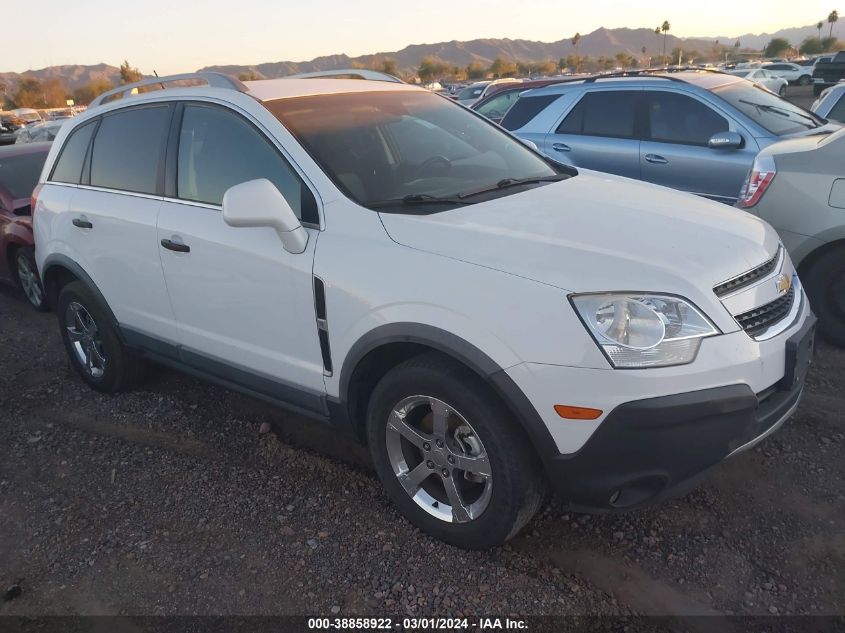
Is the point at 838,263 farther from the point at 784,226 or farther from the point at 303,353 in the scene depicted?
the point at 303,353

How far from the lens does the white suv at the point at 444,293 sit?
2.25 m

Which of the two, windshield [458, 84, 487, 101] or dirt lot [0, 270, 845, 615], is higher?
windshield [458, 84, 487, 101]

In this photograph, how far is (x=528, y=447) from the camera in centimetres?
243

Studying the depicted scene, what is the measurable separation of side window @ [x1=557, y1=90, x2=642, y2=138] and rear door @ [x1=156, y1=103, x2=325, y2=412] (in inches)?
176

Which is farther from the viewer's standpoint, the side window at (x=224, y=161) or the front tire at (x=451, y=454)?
the side window at (x=224, y=161)

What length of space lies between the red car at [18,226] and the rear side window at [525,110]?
4.98m

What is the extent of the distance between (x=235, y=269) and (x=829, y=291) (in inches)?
147

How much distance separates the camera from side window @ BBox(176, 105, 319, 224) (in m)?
2.99

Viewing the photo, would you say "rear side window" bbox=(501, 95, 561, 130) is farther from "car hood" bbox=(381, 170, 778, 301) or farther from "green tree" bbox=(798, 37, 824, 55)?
"green tree" bbox=(798, 37, 824, 55)

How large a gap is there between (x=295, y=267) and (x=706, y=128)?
4.73m

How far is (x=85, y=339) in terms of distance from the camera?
4516 mm

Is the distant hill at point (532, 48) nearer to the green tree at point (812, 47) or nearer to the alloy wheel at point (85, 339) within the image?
the green tree at point (812, 47)

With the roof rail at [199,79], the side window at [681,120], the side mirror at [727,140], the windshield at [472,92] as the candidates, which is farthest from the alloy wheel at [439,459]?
the windshield at [472,92]

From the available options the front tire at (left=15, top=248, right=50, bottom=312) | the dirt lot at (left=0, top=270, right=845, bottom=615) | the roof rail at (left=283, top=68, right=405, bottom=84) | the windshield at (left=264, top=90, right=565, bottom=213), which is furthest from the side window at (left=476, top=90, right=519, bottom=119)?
the dirt lot at (left=0, top=270, right=845, bottom=615)
